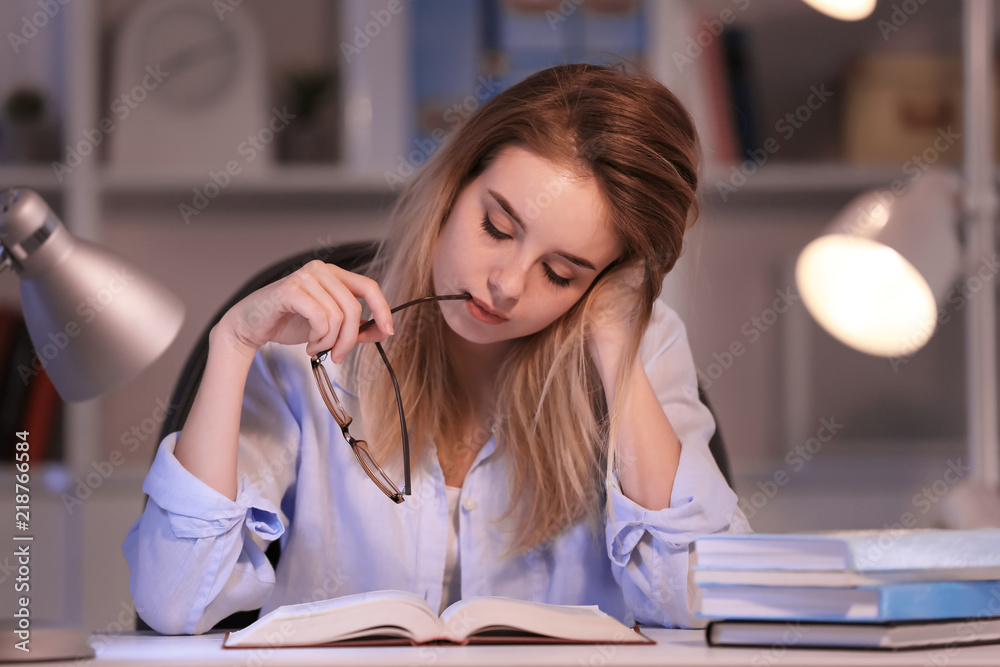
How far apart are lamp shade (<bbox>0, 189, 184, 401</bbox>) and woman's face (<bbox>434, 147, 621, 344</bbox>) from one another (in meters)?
0.34

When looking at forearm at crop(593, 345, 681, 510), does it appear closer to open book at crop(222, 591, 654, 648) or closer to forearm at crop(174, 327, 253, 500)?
→ open book at crop(222, 591, 654, 648)

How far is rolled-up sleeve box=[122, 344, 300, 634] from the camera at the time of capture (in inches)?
36.5

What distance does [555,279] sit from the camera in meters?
1.07

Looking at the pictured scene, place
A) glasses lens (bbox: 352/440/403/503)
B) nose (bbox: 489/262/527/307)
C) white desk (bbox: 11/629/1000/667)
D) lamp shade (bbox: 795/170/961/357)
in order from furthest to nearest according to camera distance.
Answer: lamp shade (bbox: 795/170/961/357) → nose (bbox: 489/262/527/307) → glasses lens (bbox: 352/440/403/503) → white desk (bbox: 11/629/1000/667)

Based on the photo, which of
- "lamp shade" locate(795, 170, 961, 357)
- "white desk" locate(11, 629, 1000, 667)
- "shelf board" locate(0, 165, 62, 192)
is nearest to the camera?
"white desk" locate(11, 629, 1000, 667)

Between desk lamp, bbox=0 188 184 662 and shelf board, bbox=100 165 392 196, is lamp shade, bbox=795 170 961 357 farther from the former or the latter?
shelf board, bbox=100 165 392 196

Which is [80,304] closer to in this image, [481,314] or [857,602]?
[481,314]

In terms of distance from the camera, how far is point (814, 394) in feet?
7.41

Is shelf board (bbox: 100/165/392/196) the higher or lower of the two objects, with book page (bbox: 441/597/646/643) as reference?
higher

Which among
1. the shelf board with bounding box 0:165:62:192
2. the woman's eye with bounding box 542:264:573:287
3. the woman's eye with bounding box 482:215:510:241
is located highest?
the shelf board with bounding box 0:165:62:192

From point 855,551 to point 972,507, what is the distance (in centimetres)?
81

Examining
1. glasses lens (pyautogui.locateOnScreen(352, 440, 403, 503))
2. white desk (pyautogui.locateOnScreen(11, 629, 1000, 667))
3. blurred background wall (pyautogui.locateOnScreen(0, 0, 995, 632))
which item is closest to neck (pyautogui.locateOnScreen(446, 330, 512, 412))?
glasses lens (pyautogui.locateOnScreen(352, 440, 403, 503))

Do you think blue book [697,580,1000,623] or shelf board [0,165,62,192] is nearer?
blue book [697,580,1000,623]

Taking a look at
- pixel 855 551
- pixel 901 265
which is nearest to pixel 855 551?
pixel 855 551
